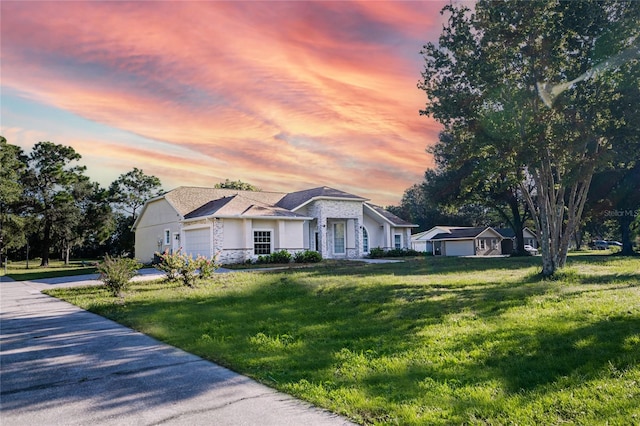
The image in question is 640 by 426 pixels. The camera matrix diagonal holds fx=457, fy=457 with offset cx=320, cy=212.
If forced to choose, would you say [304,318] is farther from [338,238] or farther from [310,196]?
[338,238]

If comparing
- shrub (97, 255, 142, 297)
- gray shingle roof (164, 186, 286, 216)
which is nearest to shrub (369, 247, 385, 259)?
gray shingle roof (164, 186, 286, 216)

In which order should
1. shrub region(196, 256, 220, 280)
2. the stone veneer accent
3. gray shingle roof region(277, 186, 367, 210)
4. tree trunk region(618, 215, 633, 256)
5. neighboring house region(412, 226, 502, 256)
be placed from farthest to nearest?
1. neighboring house region(412, 226, 502, 256)
2. tree trunk region(618, 215, 633, 256)
3. gray shingle roof region(277, 186, 367, 210)
4. the stone veneer accent
5. shrub region(196, 256, 220, 280)

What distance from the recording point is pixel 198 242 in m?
27.9

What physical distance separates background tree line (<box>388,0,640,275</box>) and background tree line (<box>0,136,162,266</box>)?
126ft

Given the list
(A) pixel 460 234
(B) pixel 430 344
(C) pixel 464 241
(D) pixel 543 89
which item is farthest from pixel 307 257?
(A) pixel 460 234

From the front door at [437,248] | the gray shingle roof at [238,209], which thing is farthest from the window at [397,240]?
the front door at [437,248]

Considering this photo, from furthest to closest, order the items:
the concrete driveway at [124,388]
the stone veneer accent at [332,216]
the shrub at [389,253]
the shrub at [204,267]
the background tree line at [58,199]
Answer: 1. the background tree line at [58,199]
2. the shrub at [389,253]
3. the stone veneer accent at [332,216]
4. the shrub at [204,267]
5. the concrete driveway at [124,388]

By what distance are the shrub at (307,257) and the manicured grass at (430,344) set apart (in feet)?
47.7

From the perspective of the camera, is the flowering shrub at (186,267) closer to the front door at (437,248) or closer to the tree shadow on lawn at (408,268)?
the tree shadow on lawn at (408,268)

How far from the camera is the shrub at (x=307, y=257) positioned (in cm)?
2781

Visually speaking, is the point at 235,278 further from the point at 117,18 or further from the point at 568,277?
the point at 568,277

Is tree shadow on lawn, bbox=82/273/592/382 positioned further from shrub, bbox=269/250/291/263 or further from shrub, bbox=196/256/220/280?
shrub, bbox=269/250/291/263

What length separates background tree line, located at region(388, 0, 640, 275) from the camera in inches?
555

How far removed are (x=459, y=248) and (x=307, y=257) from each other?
33572 millimetres
